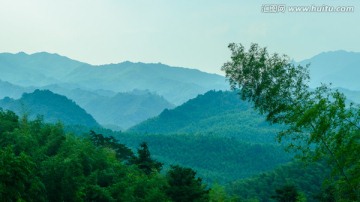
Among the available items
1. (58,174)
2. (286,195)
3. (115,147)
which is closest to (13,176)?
(58,174)

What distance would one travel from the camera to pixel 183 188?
31.4 metres

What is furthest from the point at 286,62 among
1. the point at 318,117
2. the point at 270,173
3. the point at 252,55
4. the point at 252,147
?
the point at 252,147

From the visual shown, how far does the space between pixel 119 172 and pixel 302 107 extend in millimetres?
19029

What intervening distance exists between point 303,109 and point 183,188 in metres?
14.1

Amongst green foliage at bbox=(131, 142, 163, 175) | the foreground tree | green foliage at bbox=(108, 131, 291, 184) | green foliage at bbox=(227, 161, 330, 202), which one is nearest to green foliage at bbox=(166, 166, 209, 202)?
the foreground tree

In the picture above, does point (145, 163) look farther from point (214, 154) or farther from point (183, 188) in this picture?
point (214, 154)

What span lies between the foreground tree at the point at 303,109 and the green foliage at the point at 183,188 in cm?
1085

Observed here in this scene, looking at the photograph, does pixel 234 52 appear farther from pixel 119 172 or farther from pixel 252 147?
pixel 252 147

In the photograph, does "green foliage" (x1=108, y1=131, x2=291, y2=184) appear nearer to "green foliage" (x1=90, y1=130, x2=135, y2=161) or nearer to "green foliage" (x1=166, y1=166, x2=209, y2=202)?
"green foliage" (x1=90, y1=130, x2=135, y2=161)

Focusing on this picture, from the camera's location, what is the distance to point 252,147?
484 ft

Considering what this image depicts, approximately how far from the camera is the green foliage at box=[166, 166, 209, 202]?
3125 centimetres

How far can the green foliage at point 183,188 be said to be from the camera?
31250 mm

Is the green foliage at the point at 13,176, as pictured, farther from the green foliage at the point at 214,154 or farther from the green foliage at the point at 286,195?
the green foliage at the point at 214,154

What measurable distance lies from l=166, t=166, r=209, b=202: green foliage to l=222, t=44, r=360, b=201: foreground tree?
10.9 metres
